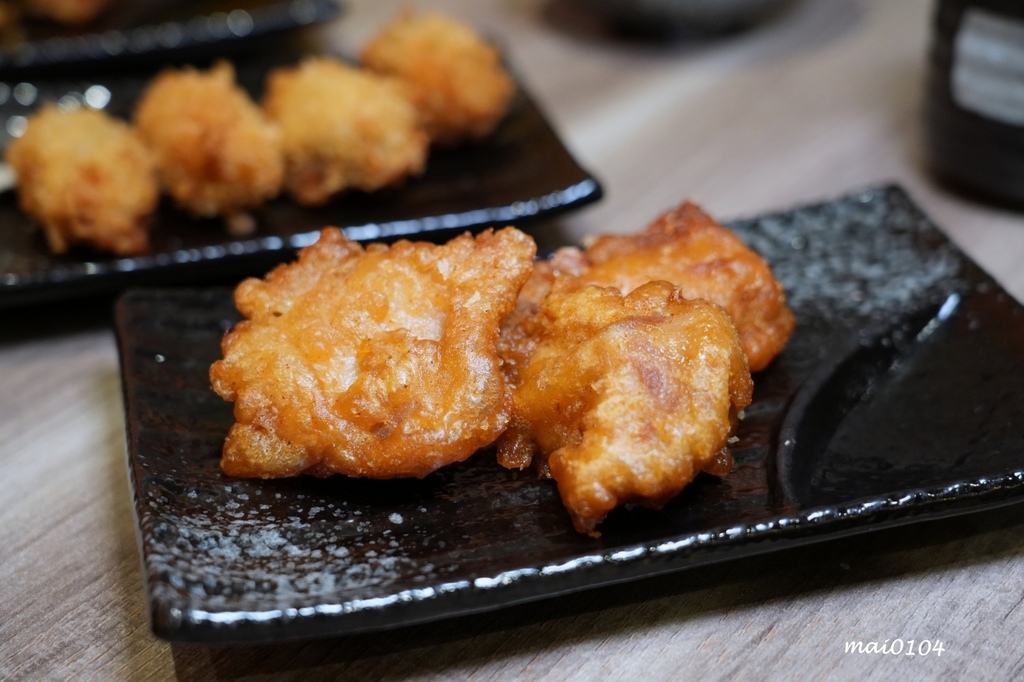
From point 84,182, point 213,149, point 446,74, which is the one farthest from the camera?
point 446,74

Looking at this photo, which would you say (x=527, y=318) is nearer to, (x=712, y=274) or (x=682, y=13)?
(x=712, y=274)

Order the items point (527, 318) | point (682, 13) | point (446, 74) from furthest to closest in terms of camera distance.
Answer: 1. point (682, 13)
2. point (446, 74)
3. point (527, 318)

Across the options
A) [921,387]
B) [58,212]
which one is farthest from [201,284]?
[921,387]

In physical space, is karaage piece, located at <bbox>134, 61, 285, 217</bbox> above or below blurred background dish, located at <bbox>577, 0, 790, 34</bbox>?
above

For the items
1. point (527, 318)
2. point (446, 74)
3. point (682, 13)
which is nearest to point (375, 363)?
point (527, 318)

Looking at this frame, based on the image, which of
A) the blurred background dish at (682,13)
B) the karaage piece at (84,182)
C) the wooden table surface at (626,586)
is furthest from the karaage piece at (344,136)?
the blurred background dish at (682,13)

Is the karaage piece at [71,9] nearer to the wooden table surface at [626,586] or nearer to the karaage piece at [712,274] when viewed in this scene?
the wooden table surface at [626,586]

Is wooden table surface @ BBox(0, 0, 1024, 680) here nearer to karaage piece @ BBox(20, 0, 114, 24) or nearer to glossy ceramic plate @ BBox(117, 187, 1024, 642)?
glossy ceramic plate @ BBox(117, 187, 1024, 642)

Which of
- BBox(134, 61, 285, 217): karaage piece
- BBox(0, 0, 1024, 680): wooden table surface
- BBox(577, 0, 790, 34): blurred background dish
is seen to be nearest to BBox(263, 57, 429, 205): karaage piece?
BBox(134, 61, 285, 217): karaage piece
